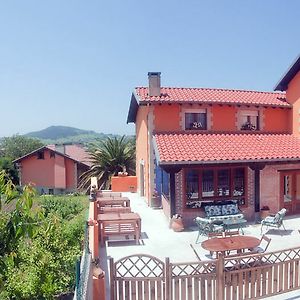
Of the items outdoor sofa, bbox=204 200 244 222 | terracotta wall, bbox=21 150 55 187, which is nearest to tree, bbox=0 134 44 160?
terracotta wall, bbox=21 150 55 187

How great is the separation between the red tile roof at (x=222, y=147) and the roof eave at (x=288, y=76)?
10.1ft

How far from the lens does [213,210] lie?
15.0 meters

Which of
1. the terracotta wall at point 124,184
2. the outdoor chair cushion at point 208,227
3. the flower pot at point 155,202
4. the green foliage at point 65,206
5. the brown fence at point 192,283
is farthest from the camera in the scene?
the green foliage at point 65,206

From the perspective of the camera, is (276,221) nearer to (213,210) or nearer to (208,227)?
(213,210)

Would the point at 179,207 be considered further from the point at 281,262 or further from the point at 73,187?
the point at 73,187

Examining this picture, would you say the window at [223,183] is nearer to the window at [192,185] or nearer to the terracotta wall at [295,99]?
the window at [192,185]

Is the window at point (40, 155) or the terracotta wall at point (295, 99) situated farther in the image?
the window at point (40, 155)

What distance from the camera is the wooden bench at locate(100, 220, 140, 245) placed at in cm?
1268

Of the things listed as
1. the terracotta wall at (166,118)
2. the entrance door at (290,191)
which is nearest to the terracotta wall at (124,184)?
the terracotta wall at (166,118)

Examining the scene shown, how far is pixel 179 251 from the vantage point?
38.4ft

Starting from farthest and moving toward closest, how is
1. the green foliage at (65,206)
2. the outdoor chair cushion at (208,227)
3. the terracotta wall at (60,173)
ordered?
the terracotta wall at (60,173) < the green foliage at (65,206) < the outdoor chair cushion at (208,227)

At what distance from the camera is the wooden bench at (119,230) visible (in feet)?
41.6

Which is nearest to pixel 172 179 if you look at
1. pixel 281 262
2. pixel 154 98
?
pixel 154 98

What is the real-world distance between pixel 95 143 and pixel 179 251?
24.0m
